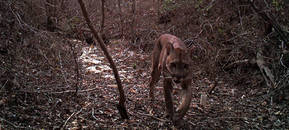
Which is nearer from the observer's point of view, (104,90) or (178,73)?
(178,73)

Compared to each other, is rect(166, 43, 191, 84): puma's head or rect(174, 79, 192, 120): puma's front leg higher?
rect(166, 43, 191, 84): puma's head

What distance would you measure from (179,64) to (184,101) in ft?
2.16

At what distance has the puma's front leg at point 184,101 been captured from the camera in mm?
4434

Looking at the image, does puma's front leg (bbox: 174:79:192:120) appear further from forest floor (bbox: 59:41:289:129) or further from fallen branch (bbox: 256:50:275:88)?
fallen branch (bbox: 256:50:275:88)

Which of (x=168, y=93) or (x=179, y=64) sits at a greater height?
(x=179, y=64)

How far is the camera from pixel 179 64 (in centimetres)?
429

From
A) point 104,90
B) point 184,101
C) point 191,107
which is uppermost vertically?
point 104,90

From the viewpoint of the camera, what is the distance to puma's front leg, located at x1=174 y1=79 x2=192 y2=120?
4.43 m

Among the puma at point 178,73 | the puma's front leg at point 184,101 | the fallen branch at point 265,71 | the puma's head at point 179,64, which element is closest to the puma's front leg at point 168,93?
the puma at point 178,73

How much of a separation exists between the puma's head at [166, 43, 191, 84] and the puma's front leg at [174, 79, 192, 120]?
0.79 ft

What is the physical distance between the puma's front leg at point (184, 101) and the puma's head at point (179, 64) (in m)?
0.24

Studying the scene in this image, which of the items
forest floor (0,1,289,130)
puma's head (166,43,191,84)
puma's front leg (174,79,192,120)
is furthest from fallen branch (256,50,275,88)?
puma's head (166,43,191,84)

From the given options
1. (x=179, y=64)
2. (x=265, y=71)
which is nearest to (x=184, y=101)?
(x=179, y=64)

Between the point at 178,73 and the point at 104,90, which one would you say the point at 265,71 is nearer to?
the point at 178,73
